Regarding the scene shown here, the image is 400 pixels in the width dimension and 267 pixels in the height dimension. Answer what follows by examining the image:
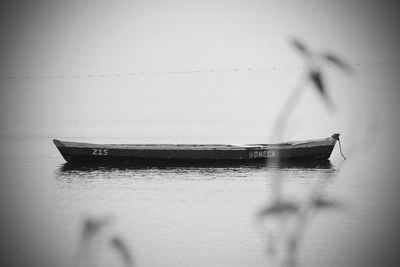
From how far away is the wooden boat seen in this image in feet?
127

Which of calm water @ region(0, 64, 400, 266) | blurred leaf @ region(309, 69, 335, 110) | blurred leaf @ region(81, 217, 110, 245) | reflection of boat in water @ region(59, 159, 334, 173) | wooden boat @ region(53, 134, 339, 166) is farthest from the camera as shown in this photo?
wooden boat @ region(53, 134, 339, 166)

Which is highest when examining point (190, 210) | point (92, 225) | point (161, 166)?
point (161, 166)

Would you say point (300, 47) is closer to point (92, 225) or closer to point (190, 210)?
point (92, 225)

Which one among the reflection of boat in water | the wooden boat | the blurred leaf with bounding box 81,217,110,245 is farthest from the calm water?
the blurred leaf with bounding box 81,217,110,245

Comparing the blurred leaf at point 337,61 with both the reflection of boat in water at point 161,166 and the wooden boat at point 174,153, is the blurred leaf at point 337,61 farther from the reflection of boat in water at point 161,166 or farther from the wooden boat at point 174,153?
the wooden boat at point 174,153

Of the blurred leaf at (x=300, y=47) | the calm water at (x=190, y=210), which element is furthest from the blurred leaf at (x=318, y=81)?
the calm water at (x=190, y=210)

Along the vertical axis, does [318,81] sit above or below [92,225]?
above

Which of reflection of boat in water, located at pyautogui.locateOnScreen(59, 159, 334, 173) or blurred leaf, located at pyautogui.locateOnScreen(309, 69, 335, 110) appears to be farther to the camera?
reflection of boat in water, located at pyautogui.locateOnScreen(59, 159, 334, 173)

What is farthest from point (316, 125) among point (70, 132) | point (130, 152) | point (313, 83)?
point (313, 83)

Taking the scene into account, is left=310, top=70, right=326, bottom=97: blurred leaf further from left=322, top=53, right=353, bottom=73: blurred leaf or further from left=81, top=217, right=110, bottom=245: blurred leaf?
left=81, top=217, right=110, bottom=245: blurred leaf

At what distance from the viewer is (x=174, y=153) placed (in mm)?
38625

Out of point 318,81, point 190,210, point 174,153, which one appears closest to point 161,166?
point 174,153

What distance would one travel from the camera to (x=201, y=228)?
22.9 meters

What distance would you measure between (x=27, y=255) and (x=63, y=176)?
60.3ft
